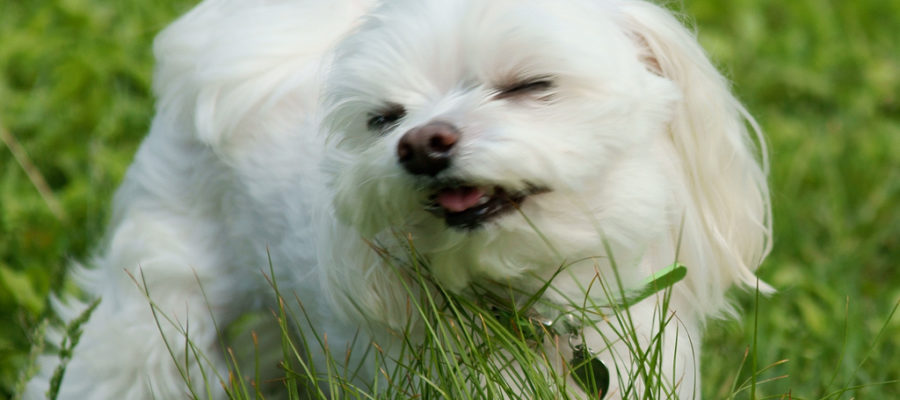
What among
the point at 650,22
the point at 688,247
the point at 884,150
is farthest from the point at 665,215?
the point at 884,150

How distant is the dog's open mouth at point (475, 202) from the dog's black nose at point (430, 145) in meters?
0.05

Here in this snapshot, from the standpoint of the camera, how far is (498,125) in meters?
1.79

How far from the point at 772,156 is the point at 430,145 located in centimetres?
258

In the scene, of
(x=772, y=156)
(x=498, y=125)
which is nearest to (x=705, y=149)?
(x=498, y=125)

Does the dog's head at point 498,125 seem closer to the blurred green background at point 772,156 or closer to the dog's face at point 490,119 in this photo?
the dog's face at point 490,119

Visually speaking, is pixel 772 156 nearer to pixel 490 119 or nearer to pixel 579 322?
pixel 579 322

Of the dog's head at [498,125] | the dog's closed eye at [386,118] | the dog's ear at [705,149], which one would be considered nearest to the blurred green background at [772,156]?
the dog's ear at [705,149]

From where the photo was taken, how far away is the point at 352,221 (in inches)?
75.4

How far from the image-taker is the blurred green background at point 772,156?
10.3 feet

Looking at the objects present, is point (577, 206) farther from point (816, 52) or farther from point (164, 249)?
point (816, 52)

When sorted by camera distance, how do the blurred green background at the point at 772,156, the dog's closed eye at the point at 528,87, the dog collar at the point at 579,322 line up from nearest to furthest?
the dog's closed eye at the point at 528,87 < the dog collar at the point at 579,322 < the blurred green background at the point at 772,156

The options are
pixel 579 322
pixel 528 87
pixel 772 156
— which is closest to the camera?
pixel 528 87

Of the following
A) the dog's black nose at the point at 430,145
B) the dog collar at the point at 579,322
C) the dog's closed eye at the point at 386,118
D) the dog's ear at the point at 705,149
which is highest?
the dog's black nose at the point at 430,145

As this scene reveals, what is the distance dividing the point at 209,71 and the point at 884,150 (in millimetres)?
2699
